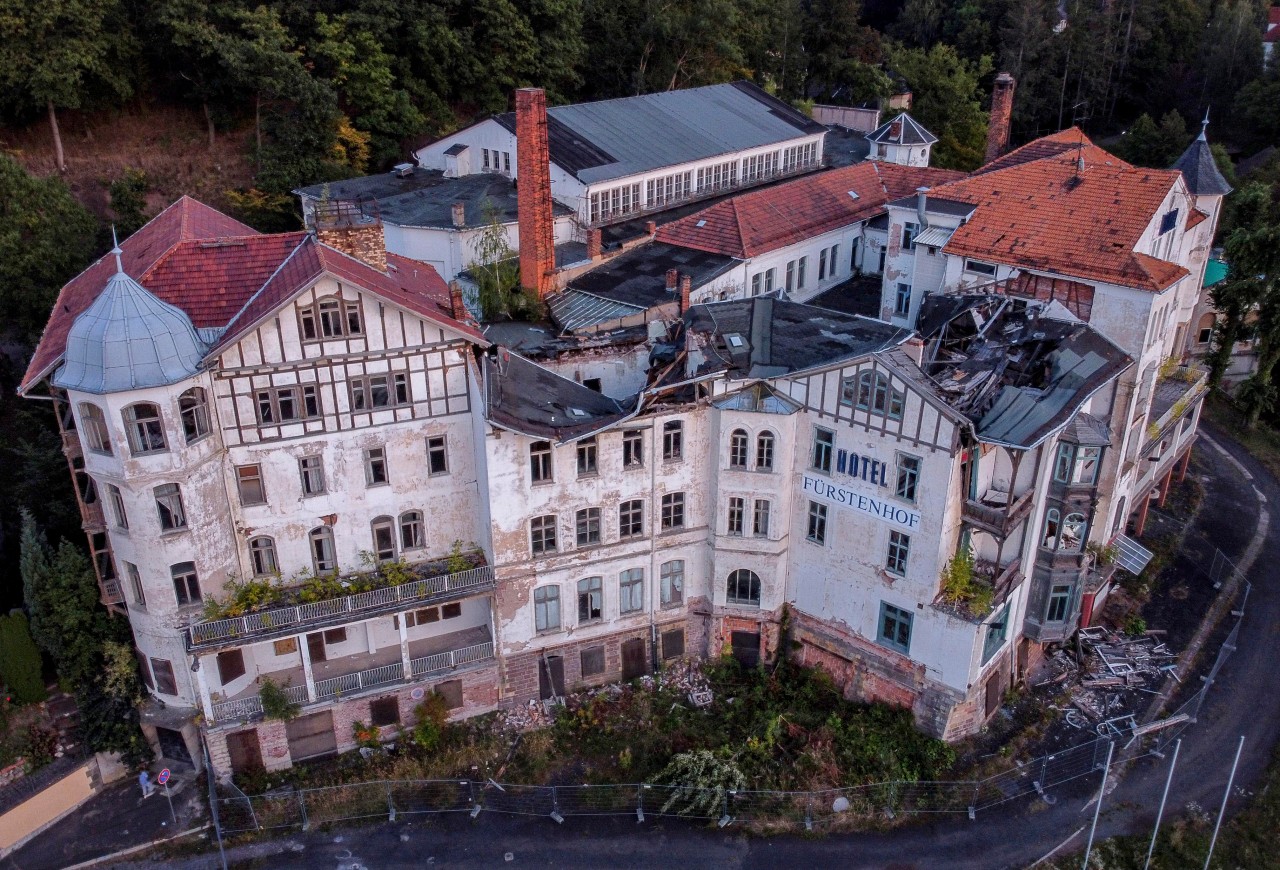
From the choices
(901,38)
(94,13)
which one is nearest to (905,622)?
(94,13)

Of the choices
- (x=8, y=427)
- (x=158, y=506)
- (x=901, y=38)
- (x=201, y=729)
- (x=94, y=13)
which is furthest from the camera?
(x=901, y=38)

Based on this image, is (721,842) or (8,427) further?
(8,427)

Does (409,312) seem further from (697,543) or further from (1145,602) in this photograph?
(1145,602)

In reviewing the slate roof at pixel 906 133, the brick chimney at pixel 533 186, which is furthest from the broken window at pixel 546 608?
the slate roof at pixel 906 133

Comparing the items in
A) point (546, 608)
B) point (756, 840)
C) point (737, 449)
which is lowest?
point (756, 840)

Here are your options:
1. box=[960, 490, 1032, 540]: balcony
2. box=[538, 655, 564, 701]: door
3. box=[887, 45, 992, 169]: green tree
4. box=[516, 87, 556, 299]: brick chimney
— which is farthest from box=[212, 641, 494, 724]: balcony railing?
box=[887, 45, 992, 169]: green tree

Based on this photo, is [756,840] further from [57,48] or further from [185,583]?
[57,48]

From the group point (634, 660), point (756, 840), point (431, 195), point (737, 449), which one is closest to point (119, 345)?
point (737, 449)

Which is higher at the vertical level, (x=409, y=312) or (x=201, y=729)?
(x=409, y=312)
